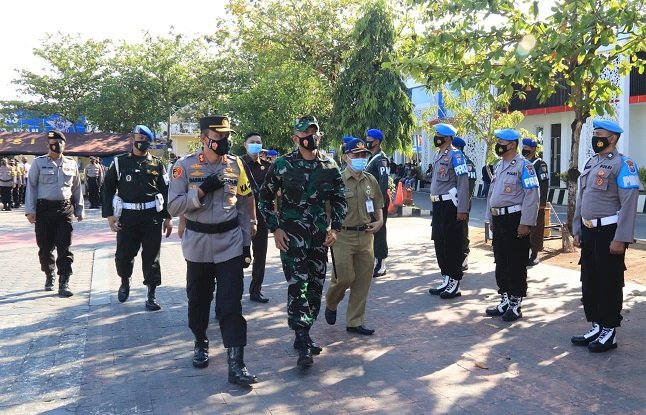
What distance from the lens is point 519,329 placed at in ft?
20.2

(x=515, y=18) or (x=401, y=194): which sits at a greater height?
(x=515, y=18)

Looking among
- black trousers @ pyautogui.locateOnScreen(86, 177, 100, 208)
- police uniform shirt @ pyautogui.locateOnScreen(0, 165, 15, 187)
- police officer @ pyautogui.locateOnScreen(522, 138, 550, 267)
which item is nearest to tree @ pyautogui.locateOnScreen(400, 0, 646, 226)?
police officer @ pyautogui.locateOnScreen(522, 138, 550, 267)

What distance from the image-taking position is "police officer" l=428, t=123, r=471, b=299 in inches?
292

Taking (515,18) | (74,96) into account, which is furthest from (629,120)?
(74,96)

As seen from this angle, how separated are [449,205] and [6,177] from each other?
1894 centimetres

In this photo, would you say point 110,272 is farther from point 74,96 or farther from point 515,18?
point 74,96

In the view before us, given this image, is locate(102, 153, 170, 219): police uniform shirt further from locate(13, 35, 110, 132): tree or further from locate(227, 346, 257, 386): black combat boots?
locate(13, 35, 110, 132): tree

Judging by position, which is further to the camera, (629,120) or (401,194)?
(629,120)

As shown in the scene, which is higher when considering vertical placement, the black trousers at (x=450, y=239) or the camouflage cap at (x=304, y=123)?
the camouflage cap at (x=304, y=123)

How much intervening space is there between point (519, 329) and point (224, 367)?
292 cm

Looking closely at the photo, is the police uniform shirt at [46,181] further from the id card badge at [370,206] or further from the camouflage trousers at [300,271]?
the id card badge at [370,206]

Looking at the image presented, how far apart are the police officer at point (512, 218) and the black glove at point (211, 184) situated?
3190 millimetres

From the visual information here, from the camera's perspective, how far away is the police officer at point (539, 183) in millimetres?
9062

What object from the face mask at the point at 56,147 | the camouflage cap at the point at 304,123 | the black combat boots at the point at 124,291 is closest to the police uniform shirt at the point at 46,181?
the face mask at the point at 56,147
